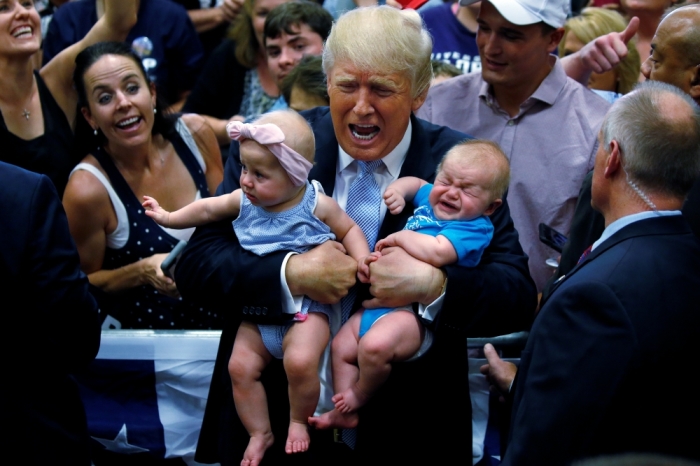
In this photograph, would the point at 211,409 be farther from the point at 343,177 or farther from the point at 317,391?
the point at 343,177

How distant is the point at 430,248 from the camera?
237 centimetres

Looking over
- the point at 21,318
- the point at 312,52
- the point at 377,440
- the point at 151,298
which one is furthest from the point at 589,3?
the point at 21,318

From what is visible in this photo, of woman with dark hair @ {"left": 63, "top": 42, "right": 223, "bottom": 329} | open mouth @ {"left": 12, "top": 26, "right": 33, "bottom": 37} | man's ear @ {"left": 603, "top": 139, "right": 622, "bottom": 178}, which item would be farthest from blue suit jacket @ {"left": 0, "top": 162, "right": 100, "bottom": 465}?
open mouth @ {"left": 12, "top": 26, "right": 33, "bottom": 37}

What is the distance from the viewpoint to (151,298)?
3602mm

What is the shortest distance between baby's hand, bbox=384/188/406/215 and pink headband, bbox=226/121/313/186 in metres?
0.26

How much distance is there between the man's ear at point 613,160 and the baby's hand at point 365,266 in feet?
2.27

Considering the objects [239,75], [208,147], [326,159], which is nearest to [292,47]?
[239,75]

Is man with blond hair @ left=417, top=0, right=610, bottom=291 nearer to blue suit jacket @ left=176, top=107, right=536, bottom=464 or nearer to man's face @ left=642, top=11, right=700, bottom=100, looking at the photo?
man's face @ left=642, top=11, right=700, bottom=100

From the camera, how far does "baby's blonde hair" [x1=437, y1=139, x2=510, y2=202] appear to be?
244cm

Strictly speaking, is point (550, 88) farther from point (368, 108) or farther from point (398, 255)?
point (398, 255)

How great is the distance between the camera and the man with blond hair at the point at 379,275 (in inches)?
93.0

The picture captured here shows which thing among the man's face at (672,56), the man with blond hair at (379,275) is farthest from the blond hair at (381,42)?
the man's face at (672,56)

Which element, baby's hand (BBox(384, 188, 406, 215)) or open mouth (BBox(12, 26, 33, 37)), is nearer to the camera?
baby's hand (BBox(384, 188, 406, 215))

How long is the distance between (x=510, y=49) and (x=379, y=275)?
1.54 meters
